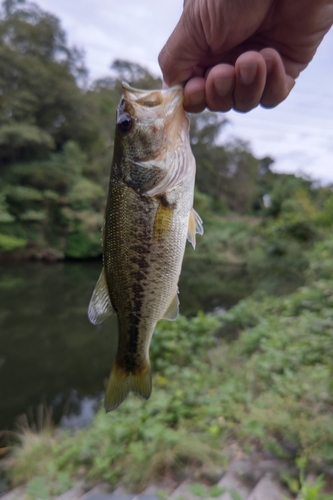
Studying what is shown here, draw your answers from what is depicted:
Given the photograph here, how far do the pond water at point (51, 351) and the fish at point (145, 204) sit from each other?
4.54 m

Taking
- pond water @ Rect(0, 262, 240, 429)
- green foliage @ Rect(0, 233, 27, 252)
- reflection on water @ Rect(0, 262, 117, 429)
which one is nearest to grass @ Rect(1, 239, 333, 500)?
pond water @ Rect(0, 262, 240, 429)

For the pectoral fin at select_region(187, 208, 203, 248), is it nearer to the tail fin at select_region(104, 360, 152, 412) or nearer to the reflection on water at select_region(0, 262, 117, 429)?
the tail fin at select_region(104, 360, 152, 412)

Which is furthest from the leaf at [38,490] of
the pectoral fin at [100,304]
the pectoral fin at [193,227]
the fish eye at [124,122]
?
the fish eye at [124,122]

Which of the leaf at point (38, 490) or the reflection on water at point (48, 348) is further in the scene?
the reflection on water at point (48, 348)

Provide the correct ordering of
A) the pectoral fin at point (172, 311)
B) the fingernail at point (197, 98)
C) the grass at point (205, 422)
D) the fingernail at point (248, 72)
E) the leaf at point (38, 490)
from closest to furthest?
the fingernail at point (248, 72) < the fingernail at point (197, 98) < the pectoral fin at point (172, 311) < the leaf at point (38, 490) < the grass at point (205, 422)

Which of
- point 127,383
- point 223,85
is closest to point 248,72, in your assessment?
point 223,85

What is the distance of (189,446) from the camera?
9.86 feet

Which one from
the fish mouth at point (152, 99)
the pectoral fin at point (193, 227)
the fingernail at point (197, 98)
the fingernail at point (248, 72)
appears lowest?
the pectoral fin at point (193, 227)

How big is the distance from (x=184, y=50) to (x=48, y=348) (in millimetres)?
7456

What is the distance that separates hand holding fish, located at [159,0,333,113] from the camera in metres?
1.46

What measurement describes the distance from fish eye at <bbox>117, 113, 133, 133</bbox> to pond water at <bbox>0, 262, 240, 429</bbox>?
16.2 ft

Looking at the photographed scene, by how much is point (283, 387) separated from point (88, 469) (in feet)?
6.59

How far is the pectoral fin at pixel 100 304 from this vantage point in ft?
5.02

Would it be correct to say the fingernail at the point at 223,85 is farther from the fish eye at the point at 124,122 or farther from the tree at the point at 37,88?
→ the tree at the point at 37,88
